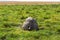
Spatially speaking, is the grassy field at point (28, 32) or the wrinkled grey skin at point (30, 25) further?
the wrinkled grey skin at point (30, 25)

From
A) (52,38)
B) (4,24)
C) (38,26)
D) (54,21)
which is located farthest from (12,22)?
(52,38)

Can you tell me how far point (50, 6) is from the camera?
1334 centimetres

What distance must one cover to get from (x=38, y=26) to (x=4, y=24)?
1.33m

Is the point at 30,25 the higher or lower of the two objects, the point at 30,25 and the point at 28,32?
the higher

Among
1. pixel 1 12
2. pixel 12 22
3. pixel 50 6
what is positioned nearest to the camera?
pixel 12 22

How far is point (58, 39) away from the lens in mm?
7180

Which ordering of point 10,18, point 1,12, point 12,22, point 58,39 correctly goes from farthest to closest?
1. point 1,12
2. point 10,18
3. point 12,22
4. point 58,39

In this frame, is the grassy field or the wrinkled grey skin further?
the wrinkled grey skin

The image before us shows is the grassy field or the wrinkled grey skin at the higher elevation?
the wrinkled grey skin

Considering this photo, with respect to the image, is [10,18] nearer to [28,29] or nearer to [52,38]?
[28,29]

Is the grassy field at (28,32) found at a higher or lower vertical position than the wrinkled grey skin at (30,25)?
lower

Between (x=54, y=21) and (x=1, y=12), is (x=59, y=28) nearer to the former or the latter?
(x=54, y=21)

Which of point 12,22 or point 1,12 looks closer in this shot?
point 12,22

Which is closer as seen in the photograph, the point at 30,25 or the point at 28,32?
the point at 28,32
